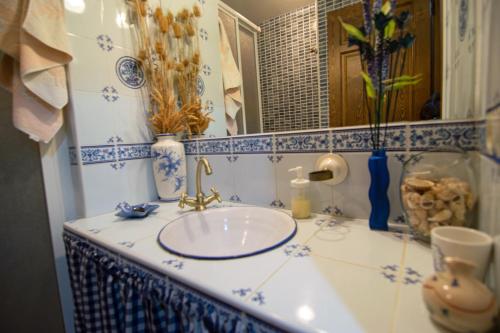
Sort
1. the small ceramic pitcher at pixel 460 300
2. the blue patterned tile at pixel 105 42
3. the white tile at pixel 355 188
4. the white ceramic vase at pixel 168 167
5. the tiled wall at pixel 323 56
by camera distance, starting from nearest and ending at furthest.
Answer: the small ceramic pitcher at pixel 460 300
the white tile at pixel 355 188
the tiled wall at pixel 323 56
the blue patterned tile at pixel 105 42
the white ceramic vase at pixel 168 167

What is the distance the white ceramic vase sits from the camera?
107 centimetres

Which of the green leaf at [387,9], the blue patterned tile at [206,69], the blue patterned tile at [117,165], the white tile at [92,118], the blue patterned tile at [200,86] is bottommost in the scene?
the blue patterned tile at [117,165]

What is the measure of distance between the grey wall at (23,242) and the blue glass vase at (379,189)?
4.17 feet

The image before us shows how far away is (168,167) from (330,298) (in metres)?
0.90

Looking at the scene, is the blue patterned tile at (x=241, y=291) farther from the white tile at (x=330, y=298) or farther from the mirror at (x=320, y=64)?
the mirror at (x=320, y=64)

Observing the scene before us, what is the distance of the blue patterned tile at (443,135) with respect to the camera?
0.57 meters

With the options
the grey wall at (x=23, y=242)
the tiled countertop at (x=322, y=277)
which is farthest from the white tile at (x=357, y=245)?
the grey wall at (x=23, y=242)

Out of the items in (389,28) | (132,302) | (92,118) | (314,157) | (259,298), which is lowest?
(132,302)

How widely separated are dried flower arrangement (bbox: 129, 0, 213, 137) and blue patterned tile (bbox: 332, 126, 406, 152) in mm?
695

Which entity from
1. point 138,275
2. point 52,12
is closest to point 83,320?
point 138,275

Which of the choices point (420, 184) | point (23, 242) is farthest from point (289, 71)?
point (23, 242)

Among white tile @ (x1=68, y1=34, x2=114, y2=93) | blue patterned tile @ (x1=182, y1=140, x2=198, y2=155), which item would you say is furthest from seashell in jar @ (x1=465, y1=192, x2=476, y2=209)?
white tile @ (x1=68, y1=34, x2=114, y2=93)

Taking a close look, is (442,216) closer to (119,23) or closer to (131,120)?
(131,120)

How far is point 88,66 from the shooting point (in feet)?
3.08
